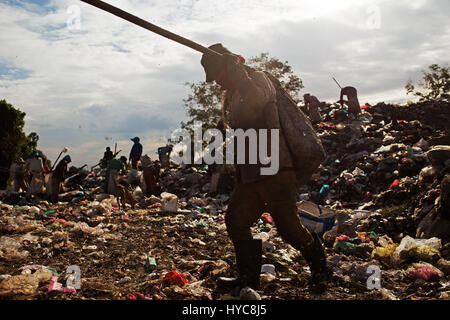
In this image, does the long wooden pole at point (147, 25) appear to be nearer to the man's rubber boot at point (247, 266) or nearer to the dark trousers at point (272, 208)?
the dark trousers at point (272, 208)

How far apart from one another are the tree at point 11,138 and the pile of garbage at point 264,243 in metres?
9.43

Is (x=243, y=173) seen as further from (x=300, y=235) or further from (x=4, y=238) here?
(x=4, y=238)

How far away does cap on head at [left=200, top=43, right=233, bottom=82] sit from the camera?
285 cm

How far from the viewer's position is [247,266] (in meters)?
2.82

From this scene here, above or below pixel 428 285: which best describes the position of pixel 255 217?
above

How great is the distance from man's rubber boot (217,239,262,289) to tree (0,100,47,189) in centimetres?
1878

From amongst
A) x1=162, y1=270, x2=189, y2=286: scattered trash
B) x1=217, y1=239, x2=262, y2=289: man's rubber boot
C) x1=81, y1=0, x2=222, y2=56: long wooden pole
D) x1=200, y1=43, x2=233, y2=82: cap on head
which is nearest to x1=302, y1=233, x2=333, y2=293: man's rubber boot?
x1=217, y1=239, x2=262, y2=289: man's rubber boot

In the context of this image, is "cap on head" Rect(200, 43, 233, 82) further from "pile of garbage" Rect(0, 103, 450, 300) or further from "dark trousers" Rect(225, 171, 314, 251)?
"pile of garbage" Rect(0, 103, 450, 300)

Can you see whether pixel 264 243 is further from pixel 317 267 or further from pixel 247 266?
pixel 247 266

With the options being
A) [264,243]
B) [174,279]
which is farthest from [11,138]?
[174,279]

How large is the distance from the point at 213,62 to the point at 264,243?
274cm

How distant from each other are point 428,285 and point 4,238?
4.36 m
